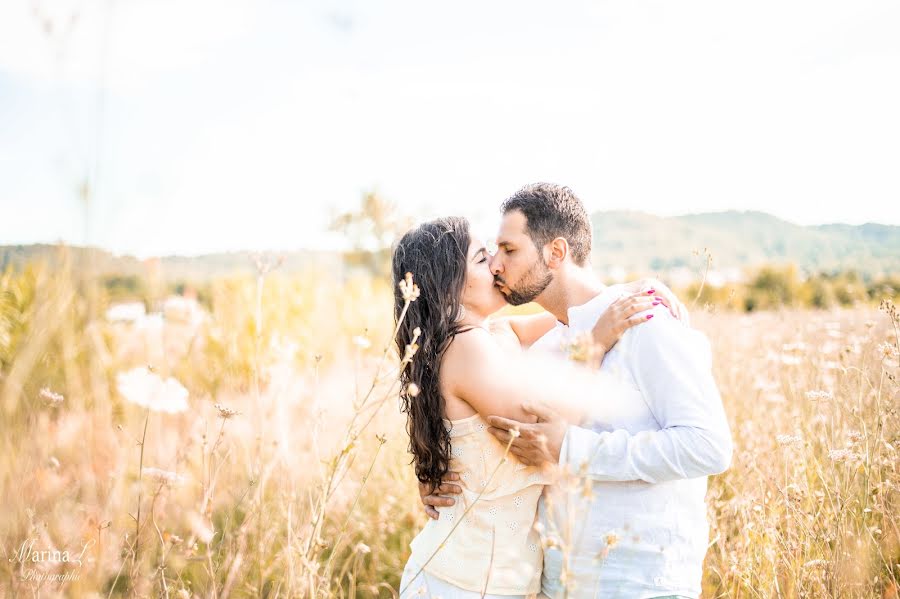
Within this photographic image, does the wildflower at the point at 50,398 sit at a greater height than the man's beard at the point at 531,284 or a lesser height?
lesser

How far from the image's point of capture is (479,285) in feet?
9.29

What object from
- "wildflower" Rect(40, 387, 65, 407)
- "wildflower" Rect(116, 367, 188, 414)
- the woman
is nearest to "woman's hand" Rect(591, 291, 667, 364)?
the woman

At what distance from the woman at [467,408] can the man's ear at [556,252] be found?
31 centimetres

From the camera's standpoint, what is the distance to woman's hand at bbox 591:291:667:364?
243 centimetres

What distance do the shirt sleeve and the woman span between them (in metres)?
0.14

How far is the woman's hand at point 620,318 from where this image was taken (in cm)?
243

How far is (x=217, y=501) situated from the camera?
3664 mm

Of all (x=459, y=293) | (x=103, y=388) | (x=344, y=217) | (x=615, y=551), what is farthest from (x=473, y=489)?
(x=344, y=217)

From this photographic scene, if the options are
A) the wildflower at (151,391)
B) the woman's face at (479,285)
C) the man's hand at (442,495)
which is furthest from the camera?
the woman's face at (479,285)

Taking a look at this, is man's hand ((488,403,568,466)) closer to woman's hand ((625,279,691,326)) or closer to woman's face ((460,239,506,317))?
woman's face ((460,239,506,317))

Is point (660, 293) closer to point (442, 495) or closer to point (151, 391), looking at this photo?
point (442, 495)

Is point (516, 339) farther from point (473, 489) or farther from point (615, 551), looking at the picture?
point (615, 551)

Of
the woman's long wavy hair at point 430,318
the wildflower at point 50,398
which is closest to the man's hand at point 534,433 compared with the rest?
the woman's long wavy hair at point 430,318

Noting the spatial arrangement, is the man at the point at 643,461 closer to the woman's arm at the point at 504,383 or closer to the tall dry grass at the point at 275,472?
the woman's arm at the point at 504,383
